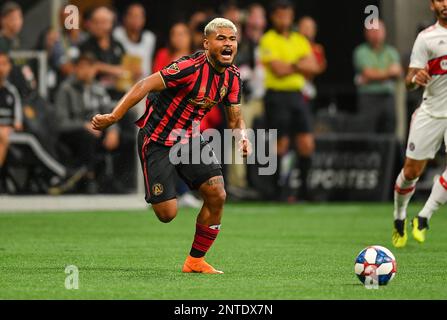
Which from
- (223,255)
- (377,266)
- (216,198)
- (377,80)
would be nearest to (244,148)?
(216,198)

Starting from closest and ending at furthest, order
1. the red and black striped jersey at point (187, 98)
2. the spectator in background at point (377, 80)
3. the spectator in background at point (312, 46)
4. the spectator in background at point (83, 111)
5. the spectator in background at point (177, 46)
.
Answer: the red and black striped jersey at point (187, 98)
the spectator in background at point (83, 111)
the spectator in background at point (177, 46)
the spectator in background at point (377, 80)
the spectator in background at point (312, 46)

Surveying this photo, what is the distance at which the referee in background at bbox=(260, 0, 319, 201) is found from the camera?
17906 millimetres

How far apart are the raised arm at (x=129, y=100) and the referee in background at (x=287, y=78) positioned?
8719 mm

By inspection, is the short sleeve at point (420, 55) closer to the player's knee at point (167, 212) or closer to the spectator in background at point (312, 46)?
the player's knee at point (167, 212)

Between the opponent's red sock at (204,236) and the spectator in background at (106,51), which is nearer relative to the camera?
the opponent's red sock at (204,236)

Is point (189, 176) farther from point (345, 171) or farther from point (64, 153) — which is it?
point (345, 171)

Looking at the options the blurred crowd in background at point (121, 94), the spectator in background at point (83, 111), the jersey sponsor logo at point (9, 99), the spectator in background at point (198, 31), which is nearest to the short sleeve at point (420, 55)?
the blurred crowd in background at point (121, 94)

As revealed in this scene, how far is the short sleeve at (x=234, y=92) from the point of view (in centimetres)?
960

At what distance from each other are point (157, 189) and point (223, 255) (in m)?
1.49

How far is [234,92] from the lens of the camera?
9.62 meters

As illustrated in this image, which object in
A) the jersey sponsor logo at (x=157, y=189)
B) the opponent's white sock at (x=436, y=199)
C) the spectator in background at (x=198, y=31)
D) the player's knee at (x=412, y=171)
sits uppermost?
the spectator in background at (x=198, y=31)

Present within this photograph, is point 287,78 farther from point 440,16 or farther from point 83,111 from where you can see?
point 440,16

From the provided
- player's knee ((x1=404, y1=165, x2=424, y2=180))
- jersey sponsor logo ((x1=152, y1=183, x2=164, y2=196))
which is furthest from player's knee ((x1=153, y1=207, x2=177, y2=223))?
player's knee ((x1=404, y1=165, x2=424, y2=180))

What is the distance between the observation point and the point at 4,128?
1664cm
